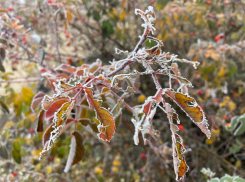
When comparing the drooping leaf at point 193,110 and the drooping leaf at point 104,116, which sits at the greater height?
the drooping leaf at point 193,110

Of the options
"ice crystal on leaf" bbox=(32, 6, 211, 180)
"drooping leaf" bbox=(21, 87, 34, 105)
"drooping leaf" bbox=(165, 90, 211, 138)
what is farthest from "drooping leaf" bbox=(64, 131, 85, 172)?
"drooping leaf" bbox=(21, 87, 34, 105)

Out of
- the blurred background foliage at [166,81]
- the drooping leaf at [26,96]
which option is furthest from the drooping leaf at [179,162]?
the blurred background foliage at [166,81]

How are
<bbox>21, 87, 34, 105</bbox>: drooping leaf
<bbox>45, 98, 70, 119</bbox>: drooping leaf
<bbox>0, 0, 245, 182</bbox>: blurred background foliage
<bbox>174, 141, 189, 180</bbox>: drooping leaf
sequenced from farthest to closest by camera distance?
1. <bbox>0, 0, 245, 182</bbox>: blurred background foliage
2. <bbox>21, 87, 34, 105</bbox>: drooping leaf
3. <bbox>45, 98, 70, 119</bbox>: drooping leaf
4. <bbox>174, 141, 189, 180</bbox>: drooping leaf

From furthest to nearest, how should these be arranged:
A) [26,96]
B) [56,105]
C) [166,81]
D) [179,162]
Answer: [166,81]
[26,96]
[56,105]
[179,162]

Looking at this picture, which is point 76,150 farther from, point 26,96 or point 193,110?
point 26,96

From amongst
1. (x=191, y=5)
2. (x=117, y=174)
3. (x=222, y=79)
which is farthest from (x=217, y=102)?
(x=117, y=174)

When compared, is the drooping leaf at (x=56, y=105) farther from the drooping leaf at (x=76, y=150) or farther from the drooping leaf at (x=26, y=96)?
the drooping leaf at (x=26, y=96)

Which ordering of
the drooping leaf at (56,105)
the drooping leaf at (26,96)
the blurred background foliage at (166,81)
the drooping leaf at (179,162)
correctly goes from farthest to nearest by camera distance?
1. the blurred background foliage at (166,81)
2. the drooping leaf at (26,96)
3. the drooping leaf at (56,105)
4. the drooping leaf at (179,162)

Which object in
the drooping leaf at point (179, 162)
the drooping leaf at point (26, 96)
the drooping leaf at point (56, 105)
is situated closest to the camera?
the drooping leaf at point (179, 162)

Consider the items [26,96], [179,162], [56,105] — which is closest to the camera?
[179,162]

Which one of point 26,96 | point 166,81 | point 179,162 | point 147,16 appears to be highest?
point 147,16

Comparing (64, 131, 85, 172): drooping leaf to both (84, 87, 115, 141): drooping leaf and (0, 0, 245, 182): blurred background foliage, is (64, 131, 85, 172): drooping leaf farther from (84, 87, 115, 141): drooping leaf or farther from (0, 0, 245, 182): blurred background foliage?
(0, 0, 245, 182): blurred background foliage

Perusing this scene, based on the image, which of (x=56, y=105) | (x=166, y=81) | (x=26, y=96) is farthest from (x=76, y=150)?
(x=166, y=81)

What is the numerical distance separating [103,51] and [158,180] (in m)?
0.85
